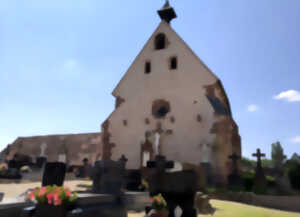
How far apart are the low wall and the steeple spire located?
17785 mm

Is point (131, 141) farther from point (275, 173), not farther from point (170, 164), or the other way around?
point (170, 164)

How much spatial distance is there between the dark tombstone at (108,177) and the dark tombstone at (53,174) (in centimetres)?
146

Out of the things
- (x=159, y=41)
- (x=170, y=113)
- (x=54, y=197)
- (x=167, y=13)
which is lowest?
(x=54, y=197)

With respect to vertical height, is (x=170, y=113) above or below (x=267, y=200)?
above

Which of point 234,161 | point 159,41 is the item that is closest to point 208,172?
point 234,161

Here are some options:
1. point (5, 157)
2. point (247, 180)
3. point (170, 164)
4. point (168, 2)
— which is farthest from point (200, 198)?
point (5, 157)

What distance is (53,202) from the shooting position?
212 inches

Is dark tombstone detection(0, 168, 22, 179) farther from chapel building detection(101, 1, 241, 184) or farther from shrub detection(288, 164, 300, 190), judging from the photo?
shrub detection(288, 164, 300, 190)

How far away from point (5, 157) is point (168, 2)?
26.0 m

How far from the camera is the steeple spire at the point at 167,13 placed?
24.9 meters

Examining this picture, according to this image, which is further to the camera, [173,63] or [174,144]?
[173,63]

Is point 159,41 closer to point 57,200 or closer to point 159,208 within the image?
point 159,208

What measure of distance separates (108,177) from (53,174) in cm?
214

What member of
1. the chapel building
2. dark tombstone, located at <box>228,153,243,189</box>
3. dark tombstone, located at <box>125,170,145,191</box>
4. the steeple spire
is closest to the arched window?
the chapel building
